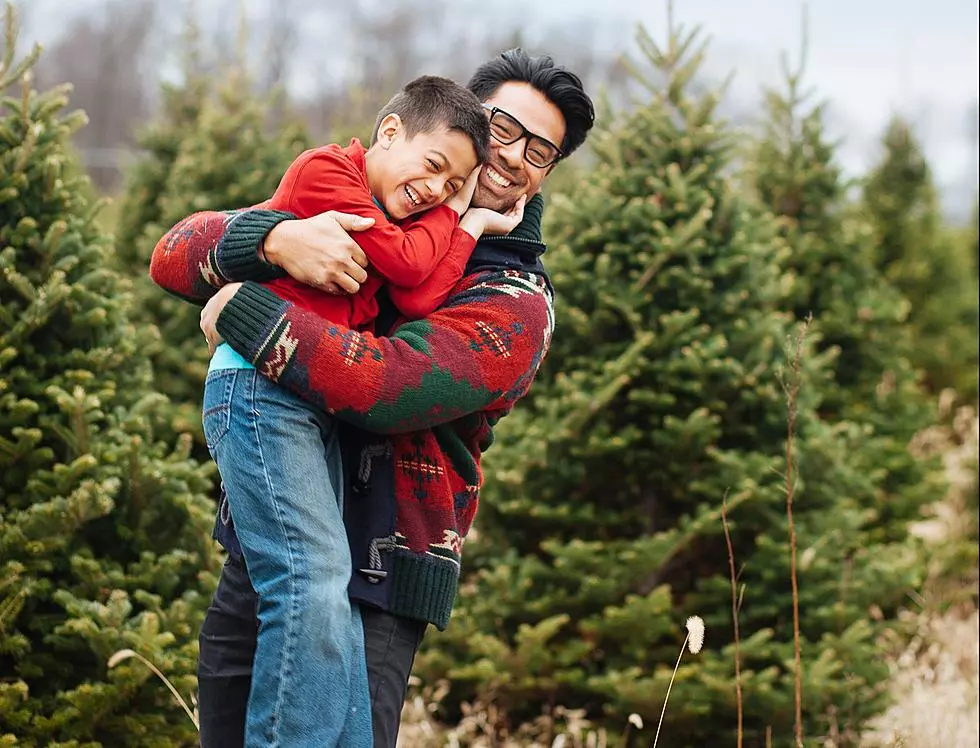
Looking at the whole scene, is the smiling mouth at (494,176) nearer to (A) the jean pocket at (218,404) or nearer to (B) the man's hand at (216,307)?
(B) the man's hand at (216,307)

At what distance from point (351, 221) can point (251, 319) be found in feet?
0.94

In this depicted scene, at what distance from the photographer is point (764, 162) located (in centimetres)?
665

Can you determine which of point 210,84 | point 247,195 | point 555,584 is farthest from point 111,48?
point 555,584

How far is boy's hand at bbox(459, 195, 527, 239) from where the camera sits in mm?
2350

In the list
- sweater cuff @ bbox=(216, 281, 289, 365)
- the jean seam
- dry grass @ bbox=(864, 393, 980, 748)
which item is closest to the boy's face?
sweater cuff @ bbox=(216, 281, 289, 365)

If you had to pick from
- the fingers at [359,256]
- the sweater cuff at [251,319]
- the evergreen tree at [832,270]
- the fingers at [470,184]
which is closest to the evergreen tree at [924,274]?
the evergreen tree at [832,270]

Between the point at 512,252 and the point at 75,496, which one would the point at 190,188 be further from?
the point at 512,252

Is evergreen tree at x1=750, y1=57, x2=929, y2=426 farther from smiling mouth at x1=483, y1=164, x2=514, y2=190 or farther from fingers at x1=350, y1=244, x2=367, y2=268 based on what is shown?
fingers at x1=350, y1=244, x2=367, y2=268

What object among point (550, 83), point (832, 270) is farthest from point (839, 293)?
point (550, 83)

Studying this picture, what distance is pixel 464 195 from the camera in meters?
2.38

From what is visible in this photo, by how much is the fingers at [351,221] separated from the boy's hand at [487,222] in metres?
0.25

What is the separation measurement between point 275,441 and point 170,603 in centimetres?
148

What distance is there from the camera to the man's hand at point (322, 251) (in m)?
2.12

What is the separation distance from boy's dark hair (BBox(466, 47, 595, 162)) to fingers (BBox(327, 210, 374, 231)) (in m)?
0.57
